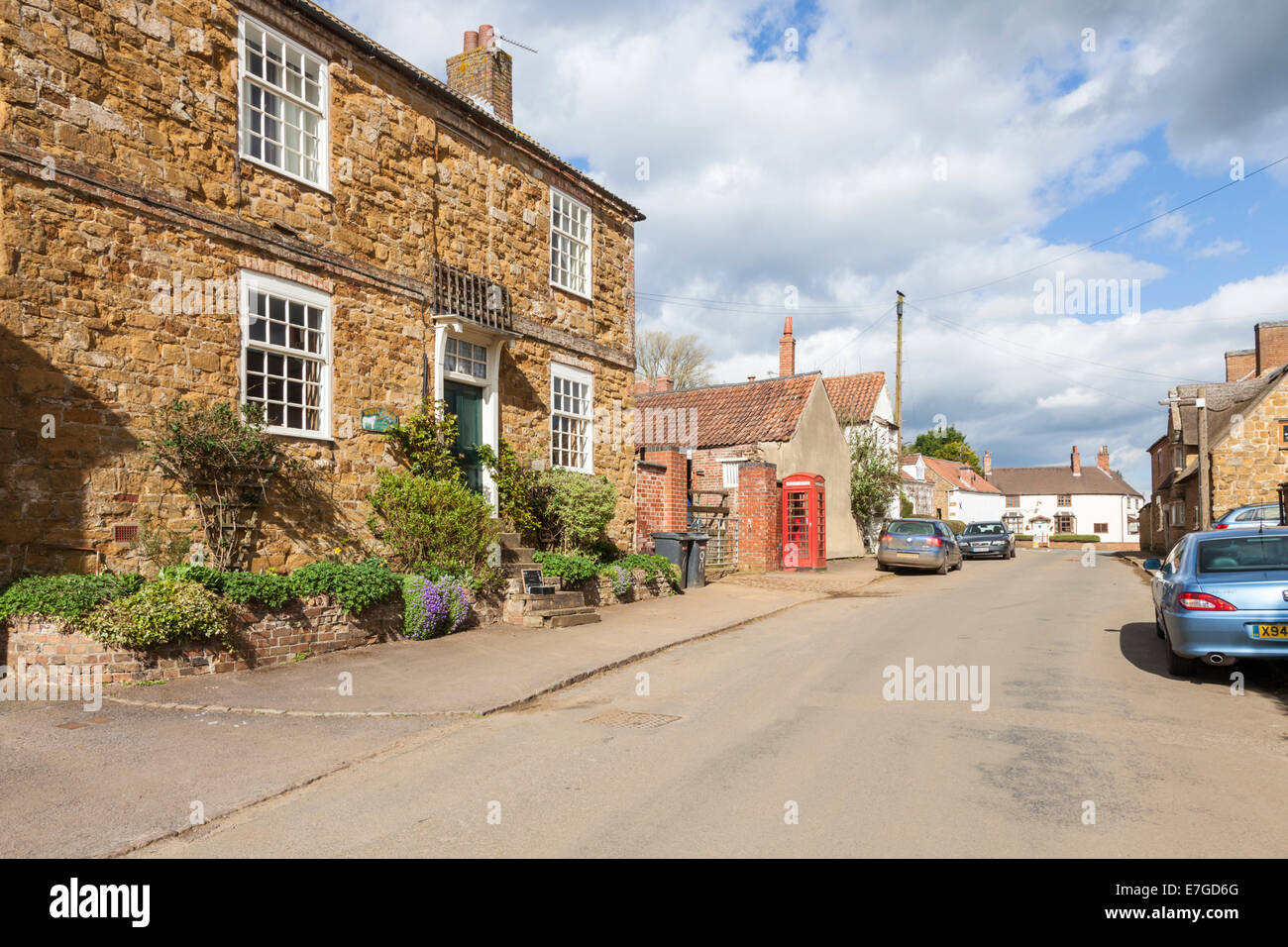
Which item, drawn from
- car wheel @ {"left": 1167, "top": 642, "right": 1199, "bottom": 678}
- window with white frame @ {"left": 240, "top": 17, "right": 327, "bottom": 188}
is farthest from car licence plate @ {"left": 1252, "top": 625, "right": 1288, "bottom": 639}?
window with white frame @ {"left": 240, "top": 17, "right": 327, "bottom": 188}

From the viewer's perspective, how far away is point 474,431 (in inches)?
562

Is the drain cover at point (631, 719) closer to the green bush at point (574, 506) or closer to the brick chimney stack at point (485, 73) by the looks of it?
the green bush at point (574, 506)

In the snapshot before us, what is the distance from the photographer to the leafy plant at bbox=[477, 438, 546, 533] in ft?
46.6

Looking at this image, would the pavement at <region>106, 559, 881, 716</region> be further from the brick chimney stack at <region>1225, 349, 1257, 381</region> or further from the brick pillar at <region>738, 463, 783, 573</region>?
the brick chimney stack at <region>1225, 349, 1257, 381</region>

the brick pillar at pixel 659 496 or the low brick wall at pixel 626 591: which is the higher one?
the brick pillar at pixel 659 496

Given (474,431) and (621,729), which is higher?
(474,431)

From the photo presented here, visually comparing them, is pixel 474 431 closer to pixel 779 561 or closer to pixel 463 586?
pixel 463 586

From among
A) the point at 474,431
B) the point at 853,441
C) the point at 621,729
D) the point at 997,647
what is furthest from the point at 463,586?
the point at 853,441

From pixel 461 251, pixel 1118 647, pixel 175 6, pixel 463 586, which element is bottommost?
pixel 1118 647

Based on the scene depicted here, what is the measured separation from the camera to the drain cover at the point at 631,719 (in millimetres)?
7202

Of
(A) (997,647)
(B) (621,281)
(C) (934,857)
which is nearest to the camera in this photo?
(C) (934,857)

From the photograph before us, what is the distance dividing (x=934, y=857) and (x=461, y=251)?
474 inches

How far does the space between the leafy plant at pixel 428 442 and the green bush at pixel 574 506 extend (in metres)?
2.07

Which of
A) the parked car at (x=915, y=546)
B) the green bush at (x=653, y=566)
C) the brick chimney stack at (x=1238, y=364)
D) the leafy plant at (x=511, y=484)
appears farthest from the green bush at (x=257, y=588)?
the brick chimney stack at (x=1238, y=364)
